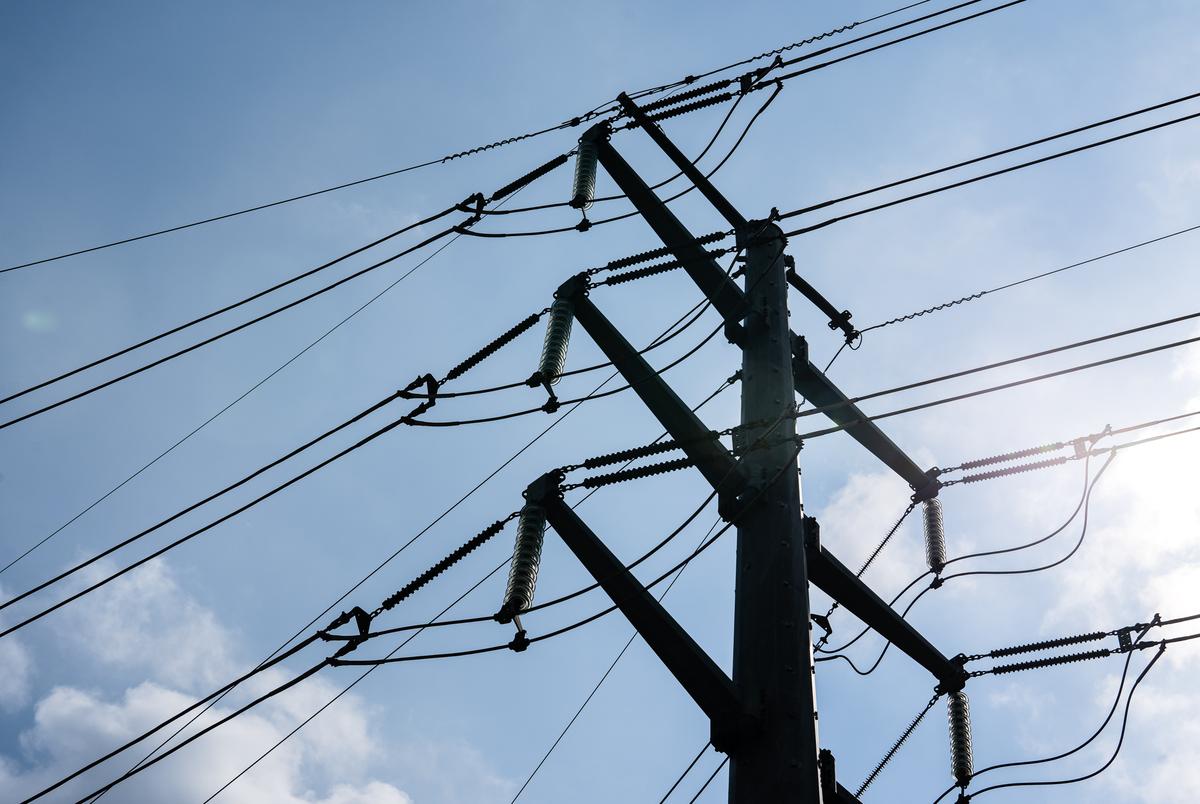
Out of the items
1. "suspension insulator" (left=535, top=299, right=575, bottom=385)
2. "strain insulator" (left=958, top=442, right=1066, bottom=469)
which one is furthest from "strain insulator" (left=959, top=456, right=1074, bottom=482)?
"suspension insulator" (left=535, top=299, right=575, bottom=385)

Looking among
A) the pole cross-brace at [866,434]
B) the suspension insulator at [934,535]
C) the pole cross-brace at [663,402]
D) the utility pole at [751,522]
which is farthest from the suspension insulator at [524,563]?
the suspension insulator at [934,535]

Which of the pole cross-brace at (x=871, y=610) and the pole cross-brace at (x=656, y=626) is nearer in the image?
the pole cross-brace at (x=656, y=626)

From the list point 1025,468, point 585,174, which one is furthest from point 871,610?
point 585,174

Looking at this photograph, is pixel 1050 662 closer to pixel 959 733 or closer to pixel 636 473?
pixel 959 733

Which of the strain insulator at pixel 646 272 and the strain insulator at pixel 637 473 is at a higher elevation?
the strain insulator at pixel 646 272

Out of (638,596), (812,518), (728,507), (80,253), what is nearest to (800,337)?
(812,518)

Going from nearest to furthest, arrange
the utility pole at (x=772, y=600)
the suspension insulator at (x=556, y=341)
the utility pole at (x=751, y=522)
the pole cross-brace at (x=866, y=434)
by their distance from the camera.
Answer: the utility pole at (x=772, y=600) < the utility pole at (x=751, y=522) < the suspension insulator at (x=556, y=341) < the pole cross-brace at (x=866, y=434)

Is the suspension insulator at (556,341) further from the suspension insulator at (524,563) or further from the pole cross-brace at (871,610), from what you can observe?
A: the pole cross-brace at (871,610)

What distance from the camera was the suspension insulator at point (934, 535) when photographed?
33.2ft

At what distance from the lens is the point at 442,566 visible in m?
7.42

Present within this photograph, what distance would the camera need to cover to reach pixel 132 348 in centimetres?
888

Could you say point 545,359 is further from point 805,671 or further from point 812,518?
point 805,671

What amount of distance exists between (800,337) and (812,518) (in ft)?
7.67

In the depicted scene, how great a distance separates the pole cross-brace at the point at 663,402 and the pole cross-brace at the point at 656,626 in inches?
35.4
